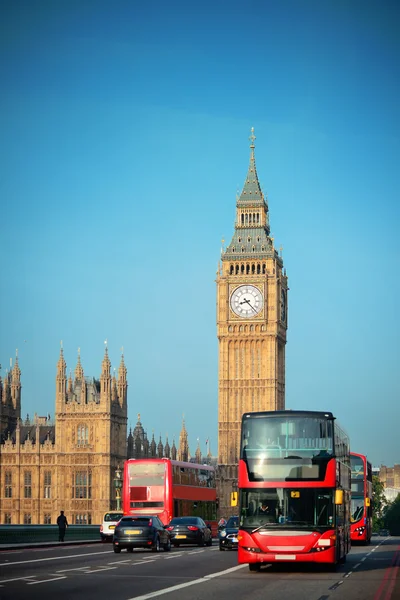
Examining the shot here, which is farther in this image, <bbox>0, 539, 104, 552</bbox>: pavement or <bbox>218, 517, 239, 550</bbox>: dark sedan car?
<bbox>0, 539, 104, 552</bbox>: pavement

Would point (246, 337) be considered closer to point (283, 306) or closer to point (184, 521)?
point (283, 306)

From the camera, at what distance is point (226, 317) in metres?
118

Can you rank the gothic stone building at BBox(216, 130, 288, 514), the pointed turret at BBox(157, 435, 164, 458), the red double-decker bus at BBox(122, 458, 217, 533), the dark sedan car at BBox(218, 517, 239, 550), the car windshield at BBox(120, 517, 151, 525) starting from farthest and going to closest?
the gothic stone building at BBox(216, 130, 288, 514) → the pointed turret at BBox(157, 435, 164, 458) → the red double-decker bus at BBox(122, 458, 217, 533) → the dark sedan car at BBox(218, 517, 239, 550) → the car windshield at BBox(120, 517, 151, 525)

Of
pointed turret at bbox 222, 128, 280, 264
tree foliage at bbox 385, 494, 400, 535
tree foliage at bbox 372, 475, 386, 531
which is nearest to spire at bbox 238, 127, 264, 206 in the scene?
pointed turret at bbox 222, 128, 280, 264

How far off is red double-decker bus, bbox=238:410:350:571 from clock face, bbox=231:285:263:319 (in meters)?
90.7

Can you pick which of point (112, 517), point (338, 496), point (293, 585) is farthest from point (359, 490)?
point (293, 585)

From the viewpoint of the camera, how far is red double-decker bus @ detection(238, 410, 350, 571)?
26719 mm

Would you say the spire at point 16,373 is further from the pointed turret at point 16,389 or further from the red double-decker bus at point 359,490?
the red double-decker bus at point 359,490

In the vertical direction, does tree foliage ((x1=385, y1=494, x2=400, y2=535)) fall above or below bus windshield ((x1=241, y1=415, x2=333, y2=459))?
below

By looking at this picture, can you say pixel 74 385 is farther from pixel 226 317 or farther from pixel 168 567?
pixel 168 567

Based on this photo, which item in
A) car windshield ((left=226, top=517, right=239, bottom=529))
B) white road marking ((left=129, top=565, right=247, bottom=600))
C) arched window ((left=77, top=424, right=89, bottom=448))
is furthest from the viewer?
arched window ((left=77, top=424, right=89, bottom=448))

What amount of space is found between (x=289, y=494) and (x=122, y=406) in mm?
73737

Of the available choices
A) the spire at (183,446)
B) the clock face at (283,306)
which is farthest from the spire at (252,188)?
the spire at (183,446)

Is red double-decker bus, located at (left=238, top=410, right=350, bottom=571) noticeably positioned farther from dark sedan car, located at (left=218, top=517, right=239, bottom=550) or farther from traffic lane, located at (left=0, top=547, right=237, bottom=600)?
dark sedan car, located at (left=218, top=517, right=239, bottom=550)
